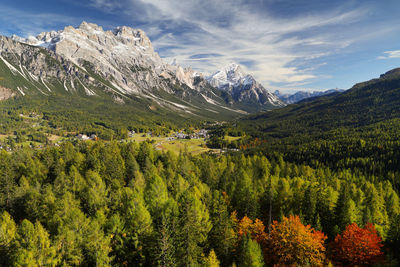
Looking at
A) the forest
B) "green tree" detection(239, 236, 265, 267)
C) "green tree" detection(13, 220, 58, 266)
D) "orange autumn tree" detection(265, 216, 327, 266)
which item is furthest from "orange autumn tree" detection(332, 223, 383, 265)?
"green tree" detection(13, 220, 58, 266)

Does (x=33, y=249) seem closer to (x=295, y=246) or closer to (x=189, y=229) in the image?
(x=189, y=229)

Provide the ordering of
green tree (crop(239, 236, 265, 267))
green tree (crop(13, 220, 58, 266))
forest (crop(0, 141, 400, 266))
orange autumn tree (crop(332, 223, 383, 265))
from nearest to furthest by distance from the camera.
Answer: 1. green tree (crop(13, 220, 58, 266))
2. forest (crop(0, 141, 400, 266))
3. green tree (crop(239, 236, 265, 267))
4. orange autumn tree (crop(332, 223, 383, 265))

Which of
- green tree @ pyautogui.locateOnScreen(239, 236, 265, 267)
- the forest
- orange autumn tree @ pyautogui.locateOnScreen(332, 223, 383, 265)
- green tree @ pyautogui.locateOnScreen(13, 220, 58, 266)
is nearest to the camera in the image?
green tree @ pyautogui.locateOnScreen(13, 220, 58, 266)

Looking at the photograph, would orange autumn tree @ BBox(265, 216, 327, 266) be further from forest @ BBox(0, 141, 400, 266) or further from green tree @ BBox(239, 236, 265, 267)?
green tree @ BBox(239, 236, 265, 267)

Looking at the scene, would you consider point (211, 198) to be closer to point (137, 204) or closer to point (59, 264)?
point (137, 204)

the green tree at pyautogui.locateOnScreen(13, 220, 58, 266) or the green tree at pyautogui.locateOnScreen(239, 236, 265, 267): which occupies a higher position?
the green tree at pyautogui.locateOnScreen(13, 220, 58, 266)

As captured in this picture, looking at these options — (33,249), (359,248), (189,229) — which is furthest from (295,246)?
(33,249)

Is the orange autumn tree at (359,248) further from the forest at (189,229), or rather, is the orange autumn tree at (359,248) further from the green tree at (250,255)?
the green tree at (250,255)

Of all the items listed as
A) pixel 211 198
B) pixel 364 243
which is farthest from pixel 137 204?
pixel 364 243
